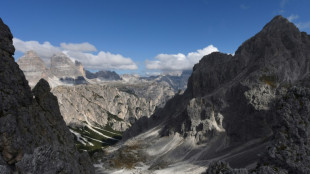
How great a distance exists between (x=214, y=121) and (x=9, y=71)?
10681 cm

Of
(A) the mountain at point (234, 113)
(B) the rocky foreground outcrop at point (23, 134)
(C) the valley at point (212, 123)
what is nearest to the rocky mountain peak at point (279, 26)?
(A) the mountain at point (234, 113)

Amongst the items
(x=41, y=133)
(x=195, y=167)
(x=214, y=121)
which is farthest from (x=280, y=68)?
(x=41, y=133)

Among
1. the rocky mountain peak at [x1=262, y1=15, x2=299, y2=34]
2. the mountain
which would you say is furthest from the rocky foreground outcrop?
the rocky mountain peak at [x1=262, y1=15, x2=299, y2=34]

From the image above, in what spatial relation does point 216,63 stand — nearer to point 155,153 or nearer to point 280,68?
point 280,68

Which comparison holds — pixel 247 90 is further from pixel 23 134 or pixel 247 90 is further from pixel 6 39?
pixel 6 39

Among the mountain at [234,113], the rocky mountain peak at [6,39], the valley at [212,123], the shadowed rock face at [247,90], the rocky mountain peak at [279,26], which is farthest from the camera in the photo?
the rocky mountain peak at [279,26]

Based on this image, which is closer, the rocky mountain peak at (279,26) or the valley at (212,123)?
the valley at (212,123)

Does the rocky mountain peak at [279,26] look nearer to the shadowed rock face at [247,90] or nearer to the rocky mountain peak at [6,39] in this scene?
the shadowed rock face at [247,90]

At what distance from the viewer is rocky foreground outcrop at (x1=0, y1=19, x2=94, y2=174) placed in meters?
14.0

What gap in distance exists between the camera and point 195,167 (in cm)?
7969

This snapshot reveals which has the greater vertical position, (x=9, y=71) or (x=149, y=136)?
(x=9, y=71)

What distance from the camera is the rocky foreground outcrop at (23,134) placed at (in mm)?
14016

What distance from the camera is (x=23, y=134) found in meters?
25.6

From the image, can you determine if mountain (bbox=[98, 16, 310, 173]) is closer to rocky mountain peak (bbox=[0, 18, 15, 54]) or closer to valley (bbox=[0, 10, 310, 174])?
valley (bbox=[0, 10, 310, 174])
